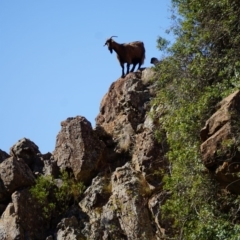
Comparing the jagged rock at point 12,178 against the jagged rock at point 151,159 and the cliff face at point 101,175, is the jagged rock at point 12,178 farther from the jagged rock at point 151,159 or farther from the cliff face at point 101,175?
the jagged rock at point 151,159

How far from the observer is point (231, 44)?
558 inches

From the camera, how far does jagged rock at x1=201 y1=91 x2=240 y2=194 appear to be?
11430 mm

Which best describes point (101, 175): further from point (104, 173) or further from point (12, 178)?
point (12, 178)

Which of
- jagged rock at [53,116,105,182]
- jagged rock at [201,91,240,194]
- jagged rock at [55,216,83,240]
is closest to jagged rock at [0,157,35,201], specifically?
jagged rock at [53,116,105,182]

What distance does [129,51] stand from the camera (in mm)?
21859

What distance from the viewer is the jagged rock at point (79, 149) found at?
17.2 m

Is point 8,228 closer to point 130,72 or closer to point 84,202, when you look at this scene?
point 84,202

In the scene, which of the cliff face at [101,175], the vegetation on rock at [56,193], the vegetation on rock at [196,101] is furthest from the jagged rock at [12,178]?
the vegetation on rock at [196,101]

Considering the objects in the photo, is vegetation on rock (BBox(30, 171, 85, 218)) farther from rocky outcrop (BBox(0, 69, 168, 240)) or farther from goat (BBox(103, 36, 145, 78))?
goat (BBox(103, 36, 145, 78))

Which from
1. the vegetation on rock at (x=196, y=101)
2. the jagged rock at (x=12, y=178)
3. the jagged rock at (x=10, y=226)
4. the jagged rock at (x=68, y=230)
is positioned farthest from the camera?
the jagged rock at (x=12, y=178)

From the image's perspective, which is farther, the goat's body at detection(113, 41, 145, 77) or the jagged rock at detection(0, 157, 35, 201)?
the goat's body at detection(113, 41, 145, 77)

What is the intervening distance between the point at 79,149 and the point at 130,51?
5.76 meters

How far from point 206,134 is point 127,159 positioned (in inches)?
228

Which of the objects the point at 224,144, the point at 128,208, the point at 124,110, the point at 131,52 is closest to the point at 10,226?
the point at 128,208
